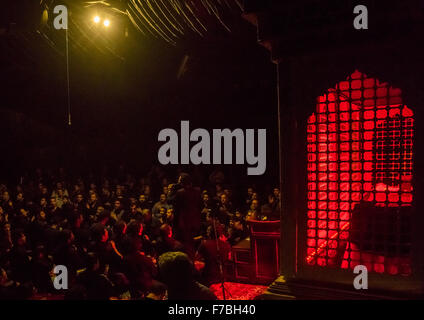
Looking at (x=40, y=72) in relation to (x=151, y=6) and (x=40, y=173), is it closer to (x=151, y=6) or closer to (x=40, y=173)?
(x=40, y=173)

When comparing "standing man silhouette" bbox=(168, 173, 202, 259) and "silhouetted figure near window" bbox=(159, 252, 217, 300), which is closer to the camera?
"silhouetted figure near window" bbox=(159, 252, 217, 300)

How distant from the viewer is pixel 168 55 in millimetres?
11977

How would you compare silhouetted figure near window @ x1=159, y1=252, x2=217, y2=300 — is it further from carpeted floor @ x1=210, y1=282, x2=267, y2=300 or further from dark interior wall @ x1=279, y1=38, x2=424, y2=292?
carpeted floor @ x1=210, y1=282, x2=267, y2=300

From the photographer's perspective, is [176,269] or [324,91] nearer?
[176,269]

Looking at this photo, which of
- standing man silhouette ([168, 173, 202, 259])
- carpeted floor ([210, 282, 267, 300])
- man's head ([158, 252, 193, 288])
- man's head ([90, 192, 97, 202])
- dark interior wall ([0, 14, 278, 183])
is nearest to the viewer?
man's head ([158, 252, 193, 288])

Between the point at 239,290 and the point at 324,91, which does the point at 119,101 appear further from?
the point at 324,91

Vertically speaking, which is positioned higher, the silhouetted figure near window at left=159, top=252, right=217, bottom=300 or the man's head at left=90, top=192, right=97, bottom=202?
the man's head at left=90, top=192, right=97, bottom=202

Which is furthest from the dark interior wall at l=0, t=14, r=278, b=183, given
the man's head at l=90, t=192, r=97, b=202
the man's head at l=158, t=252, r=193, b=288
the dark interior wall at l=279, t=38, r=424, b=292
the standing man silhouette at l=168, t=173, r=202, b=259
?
the man's head at l=158, t=252, r=193, b=288

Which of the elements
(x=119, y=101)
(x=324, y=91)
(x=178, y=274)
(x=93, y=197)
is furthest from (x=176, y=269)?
(x=119, y=101)

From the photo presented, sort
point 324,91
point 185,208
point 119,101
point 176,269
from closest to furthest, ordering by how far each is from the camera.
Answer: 1. point 176,269
2. point 324,91
3. point 185,208
4. point 119,101

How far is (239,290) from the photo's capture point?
666cm

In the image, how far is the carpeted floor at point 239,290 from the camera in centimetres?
634

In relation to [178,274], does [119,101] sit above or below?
above

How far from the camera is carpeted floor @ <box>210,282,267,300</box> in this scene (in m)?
6.34
